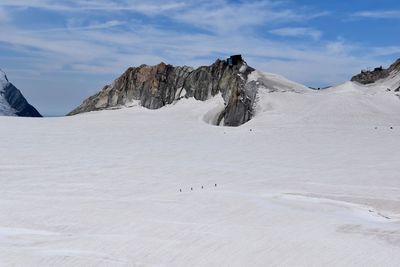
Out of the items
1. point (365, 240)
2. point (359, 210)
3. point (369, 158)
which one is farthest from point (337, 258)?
point (369, 158)

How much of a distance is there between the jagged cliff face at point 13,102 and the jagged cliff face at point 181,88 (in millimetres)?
23675

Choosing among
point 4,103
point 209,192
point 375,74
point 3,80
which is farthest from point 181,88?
point 3,80

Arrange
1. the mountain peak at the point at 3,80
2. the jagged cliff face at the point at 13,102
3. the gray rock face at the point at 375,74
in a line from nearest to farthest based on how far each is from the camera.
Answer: the gray rock face at the point at 375,74 < the jagged cliff face at the point at 13,102 < the mountain peak at the point at 3,80

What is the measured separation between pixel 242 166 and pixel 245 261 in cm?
1510

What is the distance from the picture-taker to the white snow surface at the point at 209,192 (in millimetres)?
14734

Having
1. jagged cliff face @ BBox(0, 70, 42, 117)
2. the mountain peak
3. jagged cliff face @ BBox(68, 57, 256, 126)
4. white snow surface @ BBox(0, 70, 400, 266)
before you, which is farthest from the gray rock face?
the mountain peak

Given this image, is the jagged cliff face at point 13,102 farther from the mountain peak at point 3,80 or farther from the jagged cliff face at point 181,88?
the jagged cliff face at point 181,88

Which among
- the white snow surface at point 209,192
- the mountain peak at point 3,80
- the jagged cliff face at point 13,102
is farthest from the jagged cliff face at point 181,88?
the mountain peak at point 3,80

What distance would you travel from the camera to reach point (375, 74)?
67.6 meters

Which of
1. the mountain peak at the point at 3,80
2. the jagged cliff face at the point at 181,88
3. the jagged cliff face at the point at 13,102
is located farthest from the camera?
the mountain peak at the point at 3,80

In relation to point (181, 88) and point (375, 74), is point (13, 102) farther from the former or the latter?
point (375, 74)

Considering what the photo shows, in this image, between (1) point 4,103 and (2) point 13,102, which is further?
(2) point 13,102

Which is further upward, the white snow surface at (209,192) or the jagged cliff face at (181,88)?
the jagged cliff face at (181,88)

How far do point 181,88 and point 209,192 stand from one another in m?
41.4
